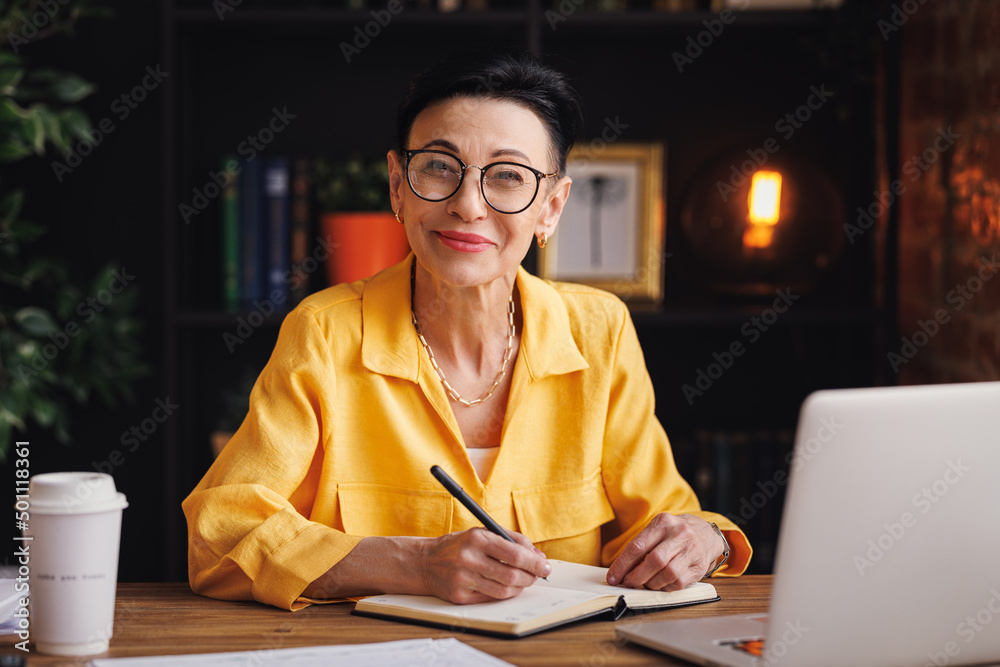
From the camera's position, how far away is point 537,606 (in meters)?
1.07

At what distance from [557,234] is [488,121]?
1.04 metres

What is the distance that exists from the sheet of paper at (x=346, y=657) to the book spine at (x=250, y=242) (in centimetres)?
148

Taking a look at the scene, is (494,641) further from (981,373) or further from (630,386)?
(981,373)

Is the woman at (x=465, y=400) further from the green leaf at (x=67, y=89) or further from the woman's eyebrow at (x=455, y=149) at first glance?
the green leaf at (x=67, y=89)

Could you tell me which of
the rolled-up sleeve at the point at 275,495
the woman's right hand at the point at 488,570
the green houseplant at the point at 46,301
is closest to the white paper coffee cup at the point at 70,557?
the rolled-up sleeve at the point at 275,495

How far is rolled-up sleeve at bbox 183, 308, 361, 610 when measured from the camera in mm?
1172

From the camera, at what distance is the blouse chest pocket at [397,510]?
1.45 meters

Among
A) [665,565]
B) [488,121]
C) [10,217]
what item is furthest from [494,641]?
[10,217]

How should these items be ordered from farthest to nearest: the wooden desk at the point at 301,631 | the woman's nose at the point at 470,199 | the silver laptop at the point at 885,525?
the woman's nose at the point at 470,199 < the wooden desk at the point at 301,631 < the silver laptop at the point at 885,525

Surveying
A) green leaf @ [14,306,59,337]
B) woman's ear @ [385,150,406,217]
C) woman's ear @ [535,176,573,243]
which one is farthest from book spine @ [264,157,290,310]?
woman's ear @ [535,176,573,243]

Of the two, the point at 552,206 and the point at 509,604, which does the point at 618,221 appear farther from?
the point at 509,604

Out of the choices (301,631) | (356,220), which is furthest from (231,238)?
(301,631)

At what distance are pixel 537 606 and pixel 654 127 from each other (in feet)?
5.87

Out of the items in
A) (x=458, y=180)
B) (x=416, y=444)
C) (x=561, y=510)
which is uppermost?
(x=458, y=180)
